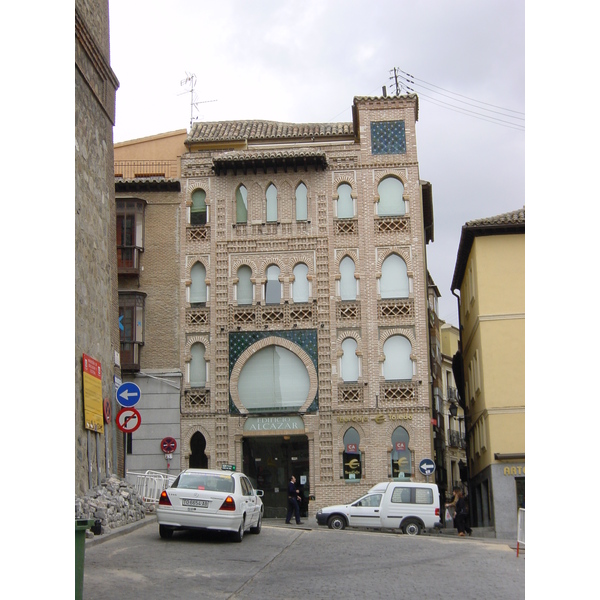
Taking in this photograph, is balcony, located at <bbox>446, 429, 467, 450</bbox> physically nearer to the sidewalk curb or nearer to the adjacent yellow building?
the adjacent yellow building

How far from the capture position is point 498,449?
33.0 metres

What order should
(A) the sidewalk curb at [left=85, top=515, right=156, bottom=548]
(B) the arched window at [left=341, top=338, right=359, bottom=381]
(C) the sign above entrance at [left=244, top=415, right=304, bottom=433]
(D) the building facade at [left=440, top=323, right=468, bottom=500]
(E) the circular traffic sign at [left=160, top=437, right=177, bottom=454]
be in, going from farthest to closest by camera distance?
1. (D) the building facade at [left=440, top=323, right=468, bottom=500]
2. (B) the arched window at [left=341, top=338, right=359, bottom=381]
3. (C) the sign above entrance at [left=244, top=415, right=304, bottom=433]
4. (E) the circular traffic sign at [left=160, top=437, right=177, bottom=454]
5. (A) the sidewalk curb at [left=85, top=515, right=156, bottom=548]

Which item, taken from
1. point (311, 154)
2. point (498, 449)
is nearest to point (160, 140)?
point (311, 154)

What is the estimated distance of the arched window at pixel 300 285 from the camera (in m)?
37.3

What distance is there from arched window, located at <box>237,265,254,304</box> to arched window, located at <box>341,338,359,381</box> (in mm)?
4375

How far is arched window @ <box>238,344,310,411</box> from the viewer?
120ft

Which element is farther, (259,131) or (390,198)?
(259,131)

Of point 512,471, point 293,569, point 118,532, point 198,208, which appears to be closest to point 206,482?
point 118,532

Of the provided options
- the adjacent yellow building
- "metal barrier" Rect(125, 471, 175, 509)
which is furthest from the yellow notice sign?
the adjacent yellow building

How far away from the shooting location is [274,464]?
38125 millimetres

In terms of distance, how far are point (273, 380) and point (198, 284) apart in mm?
5133

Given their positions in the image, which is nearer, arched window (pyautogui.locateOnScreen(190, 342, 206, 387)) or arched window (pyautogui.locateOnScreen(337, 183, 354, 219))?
arched window (pyautogui.locateOnScreen(190, 342, 206, 387))

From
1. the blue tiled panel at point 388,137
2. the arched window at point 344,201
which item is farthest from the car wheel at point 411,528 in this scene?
the blue tiled panel at point 388,137

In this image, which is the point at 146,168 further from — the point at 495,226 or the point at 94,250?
the point at 94,250
